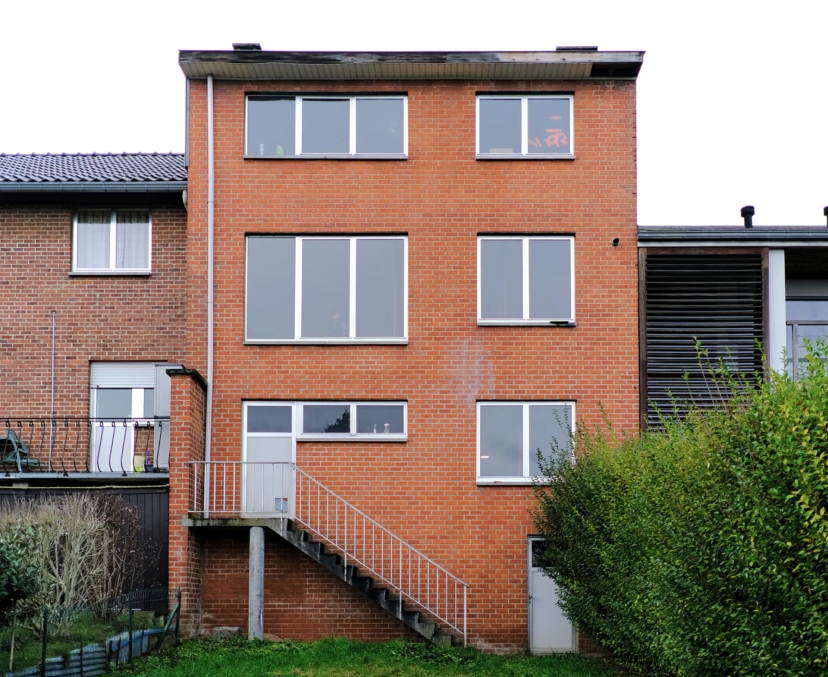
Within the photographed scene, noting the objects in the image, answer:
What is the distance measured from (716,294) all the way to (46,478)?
11.4 m

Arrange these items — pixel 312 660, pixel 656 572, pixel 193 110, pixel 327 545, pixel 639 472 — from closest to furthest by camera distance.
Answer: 1. pixel 656 572
2. pixel 639 472
3. pixel 312 660
4. pixel 327 545
5. pixel 193 110

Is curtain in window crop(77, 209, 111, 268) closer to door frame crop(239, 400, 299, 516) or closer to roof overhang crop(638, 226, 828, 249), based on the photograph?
door frame crop(239, 400, 299, 516)

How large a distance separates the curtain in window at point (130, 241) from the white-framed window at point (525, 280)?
613 cm

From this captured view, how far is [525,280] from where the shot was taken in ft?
63.1

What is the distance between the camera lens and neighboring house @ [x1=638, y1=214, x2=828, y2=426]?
19.0m

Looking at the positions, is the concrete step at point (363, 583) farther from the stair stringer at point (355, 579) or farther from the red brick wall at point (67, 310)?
the red brick wall at point (67, 310)

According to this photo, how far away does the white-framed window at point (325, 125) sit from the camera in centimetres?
1956

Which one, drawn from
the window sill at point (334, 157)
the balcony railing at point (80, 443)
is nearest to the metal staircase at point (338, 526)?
the balcony railing at point (80, 443)

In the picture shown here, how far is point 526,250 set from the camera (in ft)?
63.4

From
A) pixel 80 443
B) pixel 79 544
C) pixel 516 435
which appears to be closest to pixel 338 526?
pixel 516 435

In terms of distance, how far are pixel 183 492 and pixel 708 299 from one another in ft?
30.1

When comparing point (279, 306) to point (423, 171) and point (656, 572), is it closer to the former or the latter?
point (423, 171)

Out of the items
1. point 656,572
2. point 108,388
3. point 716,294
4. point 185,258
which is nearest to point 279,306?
point 185,258

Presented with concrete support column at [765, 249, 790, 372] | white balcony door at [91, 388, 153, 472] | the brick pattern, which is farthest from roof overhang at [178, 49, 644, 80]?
white balcony door at [91, 388, 153, 472]
